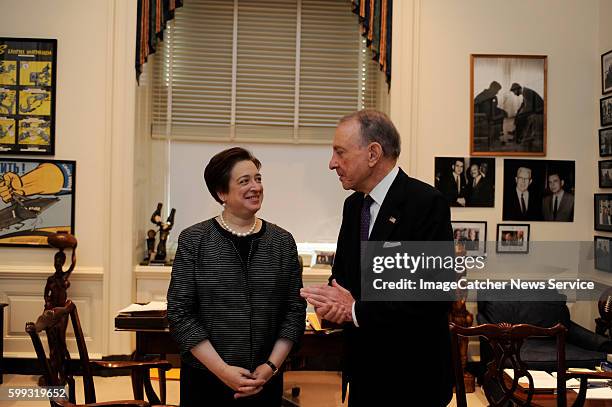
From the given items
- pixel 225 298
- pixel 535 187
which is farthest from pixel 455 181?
pixel 225 298

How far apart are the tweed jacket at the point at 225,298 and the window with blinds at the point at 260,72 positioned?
4.05 meters

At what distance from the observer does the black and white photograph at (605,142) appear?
5895 millimetres

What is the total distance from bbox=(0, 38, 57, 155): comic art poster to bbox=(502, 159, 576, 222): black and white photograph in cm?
398

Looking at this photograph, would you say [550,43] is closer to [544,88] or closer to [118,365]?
[544,88]

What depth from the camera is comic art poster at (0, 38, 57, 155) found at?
5.92m

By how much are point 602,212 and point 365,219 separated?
4135 millimetres

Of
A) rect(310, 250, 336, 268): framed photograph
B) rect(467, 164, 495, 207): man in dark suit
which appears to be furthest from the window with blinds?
rect(467, 164, 495, 207): man in dark suit

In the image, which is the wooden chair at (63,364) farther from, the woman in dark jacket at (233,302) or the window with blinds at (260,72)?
the window with blinds at (260,72)

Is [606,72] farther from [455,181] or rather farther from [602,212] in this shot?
[455,181]

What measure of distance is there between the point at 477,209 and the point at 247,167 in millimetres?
3774

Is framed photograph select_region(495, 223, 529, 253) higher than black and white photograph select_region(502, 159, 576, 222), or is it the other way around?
black and white photograph select_region(502, 159, 576, 222)

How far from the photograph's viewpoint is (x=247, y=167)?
9.16ft

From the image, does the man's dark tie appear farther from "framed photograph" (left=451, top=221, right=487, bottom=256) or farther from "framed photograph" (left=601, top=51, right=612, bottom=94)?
"framed photograph" (left=601, top=51, right=612, bottom=94)

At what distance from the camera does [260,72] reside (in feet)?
22.0
